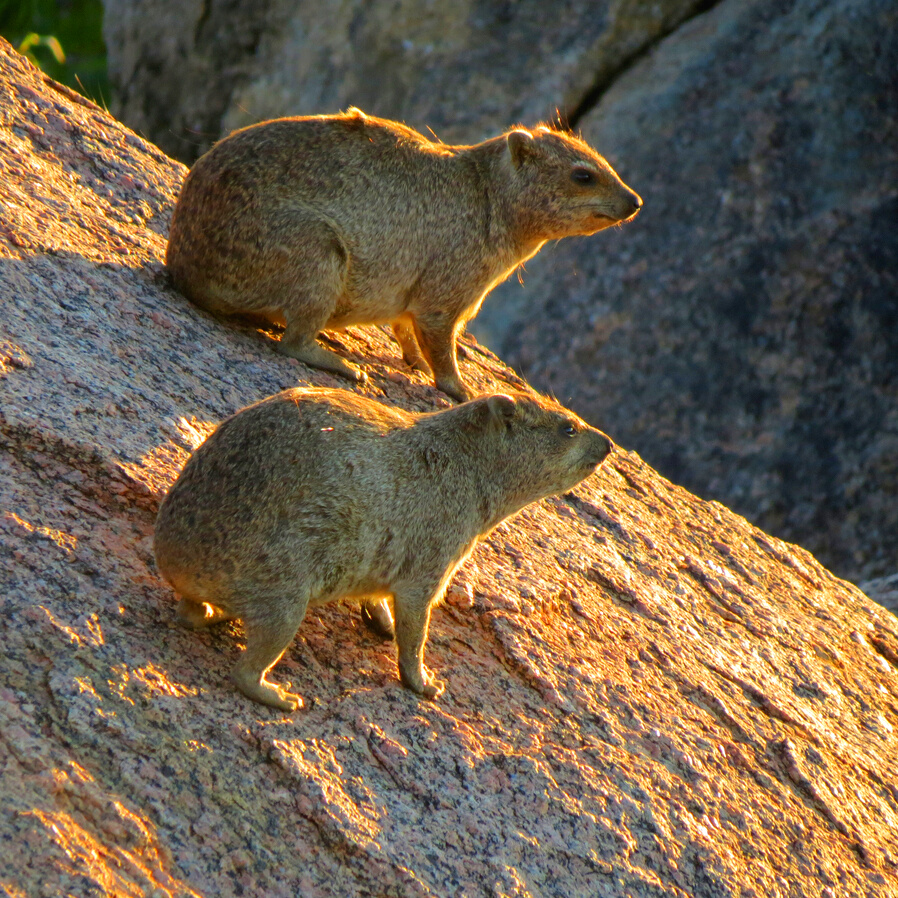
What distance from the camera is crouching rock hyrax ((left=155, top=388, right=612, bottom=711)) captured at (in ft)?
12.8

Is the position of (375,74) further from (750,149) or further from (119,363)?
(119,363)

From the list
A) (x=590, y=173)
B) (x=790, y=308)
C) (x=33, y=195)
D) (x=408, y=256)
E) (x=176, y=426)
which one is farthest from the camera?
(x=790, y=308)

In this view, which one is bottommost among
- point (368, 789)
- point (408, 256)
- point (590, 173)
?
point (368, 789)

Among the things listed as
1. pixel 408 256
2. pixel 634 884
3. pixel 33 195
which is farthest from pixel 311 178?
pixel 634 884

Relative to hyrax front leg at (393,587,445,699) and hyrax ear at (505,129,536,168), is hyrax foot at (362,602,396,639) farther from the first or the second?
hyrax ear at (505,129,536,168)

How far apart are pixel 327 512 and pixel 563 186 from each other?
10.7 ft

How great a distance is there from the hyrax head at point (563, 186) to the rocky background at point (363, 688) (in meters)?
1.24

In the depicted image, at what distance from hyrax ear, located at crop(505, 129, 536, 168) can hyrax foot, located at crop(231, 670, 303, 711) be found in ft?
12.2

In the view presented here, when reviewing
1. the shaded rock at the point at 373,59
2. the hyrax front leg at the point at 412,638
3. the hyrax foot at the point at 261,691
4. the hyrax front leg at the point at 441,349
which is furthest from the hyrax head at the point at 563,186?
the shaded rock at the point at 373,59

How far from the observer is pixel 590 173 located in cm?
673

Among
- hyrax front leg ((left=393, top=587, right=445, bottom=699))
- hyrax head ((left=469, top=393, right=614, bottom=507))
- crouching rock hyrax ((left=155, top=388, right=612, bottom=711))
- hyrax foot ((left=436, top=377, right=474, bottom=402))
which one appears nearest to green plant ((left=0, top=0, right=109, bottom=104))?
hyrax foot ((left=436, top=377, right=474, bottom=402))

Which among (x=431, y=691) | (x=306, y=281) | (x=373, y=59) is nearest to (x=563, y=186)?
(x=306, y=281)

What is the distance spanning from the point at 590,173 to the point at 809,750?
330 centimetres

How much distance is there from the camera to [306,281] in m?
5.82
